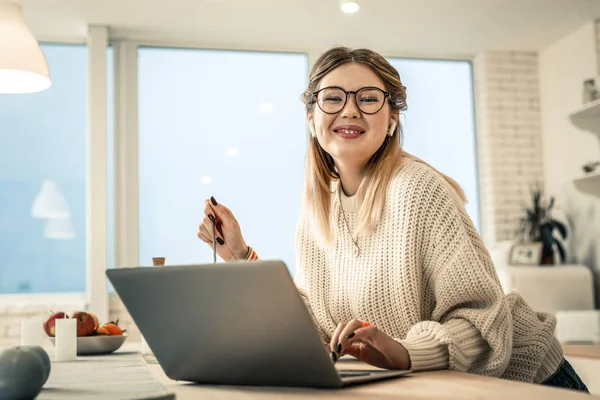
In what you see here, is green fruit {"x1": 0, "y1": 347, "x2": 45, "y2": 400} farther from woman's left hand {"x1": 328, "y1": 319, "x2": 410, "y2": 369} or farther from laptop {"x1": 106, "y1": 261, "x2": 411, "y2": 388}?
woman's left hand {"x1": 328, "y1": 319, "x2": 410, "y2": 369}

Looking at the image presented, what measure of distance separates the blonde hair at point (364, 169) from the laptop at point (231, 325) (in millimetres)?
453

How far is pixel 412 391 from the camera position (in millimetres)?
949

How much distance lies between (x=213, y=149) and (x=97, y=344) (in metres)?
3.74

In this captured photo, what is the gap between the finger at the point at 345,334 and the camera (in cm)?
109

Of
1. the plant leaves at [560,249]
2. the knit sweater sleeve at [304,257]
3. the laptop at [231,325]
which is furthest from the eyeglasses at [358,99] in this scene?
the plant leaves at [560,249]

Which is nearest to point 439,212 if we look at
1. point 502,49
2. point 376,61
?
point 376,61

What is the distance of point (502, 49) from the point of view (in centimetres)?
601

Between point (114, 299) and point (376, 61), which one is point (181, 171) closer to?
point (114, 299)

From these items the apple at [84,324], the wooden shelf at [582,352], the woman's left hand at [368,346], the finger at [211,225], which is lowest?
the wooden shelf at [582,352]

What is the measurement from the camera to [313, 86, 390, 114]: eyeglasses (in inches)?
61.5

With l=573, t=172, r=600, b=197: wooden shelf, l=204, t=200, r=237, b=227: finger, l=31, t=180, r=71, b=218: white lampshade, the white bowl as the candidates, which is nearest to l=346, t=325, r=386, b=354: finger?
l=204, t=200, r=237, b=227: finger

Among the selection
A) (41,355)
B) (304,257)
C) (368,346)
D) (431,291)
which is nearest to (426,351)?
(368,346)

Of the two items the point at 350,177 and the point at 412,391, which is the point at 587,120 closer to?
the point at 350,177

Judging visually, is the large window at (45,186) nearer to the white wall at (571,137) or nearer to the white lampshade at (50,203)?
the white lampshade at (50,203)
